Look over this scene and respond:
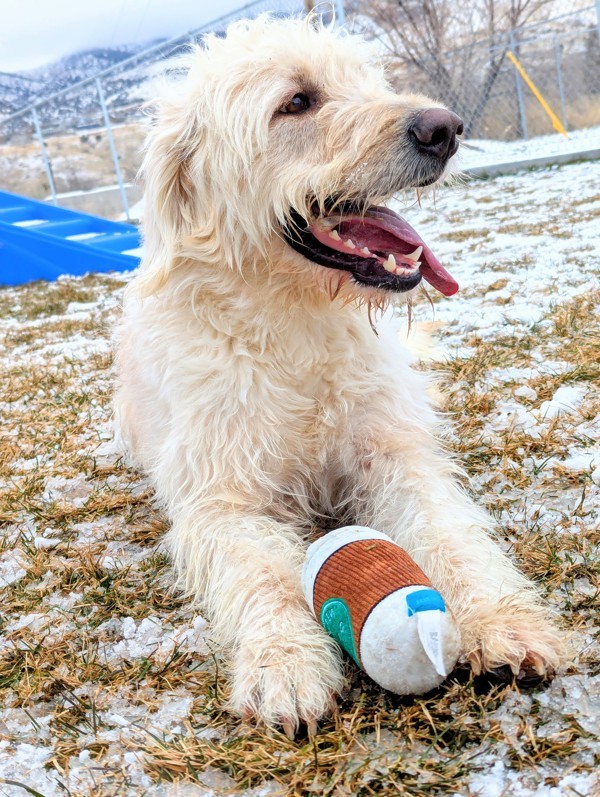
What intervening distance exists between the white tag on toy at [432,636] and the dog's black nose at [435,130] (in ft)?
4.55

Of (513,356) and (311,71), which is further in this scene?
(513,356)

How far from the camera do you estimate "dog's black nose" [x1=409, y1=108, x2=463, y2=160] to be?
2264 millimetres

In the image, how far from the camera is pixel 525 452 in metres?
2.73

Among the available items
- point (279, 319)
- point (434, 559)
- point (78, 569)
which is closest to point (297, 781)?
point (434, 559)

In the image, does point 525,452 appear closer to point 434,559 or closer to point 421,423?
point 421,423

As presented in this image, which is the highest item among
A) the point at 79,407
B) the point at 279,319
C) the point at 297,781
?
the point at 279,319

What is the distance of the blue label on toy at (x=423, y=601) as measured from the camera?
1.56 m

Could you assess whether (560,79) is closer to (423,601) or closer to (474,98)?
(474,98)

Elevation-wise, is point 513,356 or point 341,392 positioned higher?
point 341,392

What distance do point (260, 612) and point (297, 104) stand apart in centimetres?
158

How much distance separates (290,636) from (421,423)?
41.7 inches

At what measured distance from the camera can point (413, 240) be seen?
8.14 feet

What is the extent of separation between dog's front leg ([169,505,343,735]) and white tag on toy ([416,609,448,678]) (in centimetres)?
26

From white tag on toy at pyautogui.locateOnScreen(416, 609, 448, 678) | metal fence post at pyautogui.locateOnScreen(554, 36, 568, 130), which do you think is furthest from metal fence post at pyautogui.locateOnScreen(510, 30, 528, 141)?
white tag on toy at pyautogui.locateOnScreen(416, 609, 448, 678)
